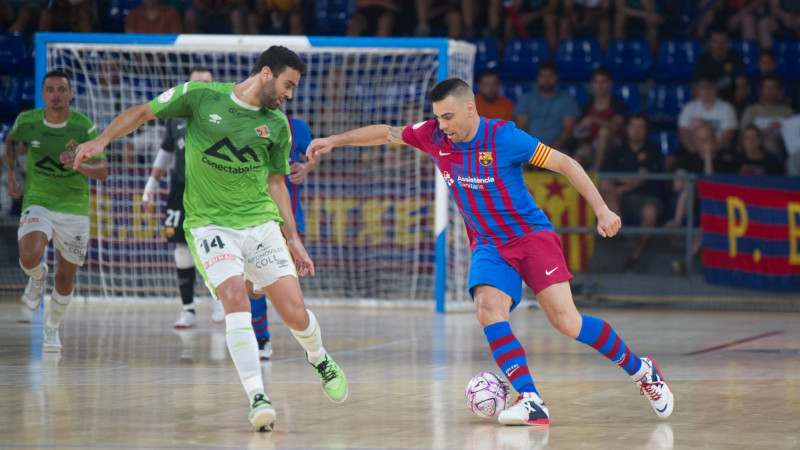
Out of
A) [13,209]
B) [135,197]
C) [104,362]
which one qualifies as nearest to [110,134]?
[104,362]

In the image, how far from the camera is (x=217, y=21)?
17.7 metres

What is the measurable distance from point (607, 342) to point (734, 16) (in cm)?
1215

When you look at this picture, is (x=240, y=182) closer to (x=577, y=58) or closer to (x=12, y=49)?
(x=577, y=58)

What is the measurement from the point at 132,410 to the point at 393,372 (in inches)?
91.4

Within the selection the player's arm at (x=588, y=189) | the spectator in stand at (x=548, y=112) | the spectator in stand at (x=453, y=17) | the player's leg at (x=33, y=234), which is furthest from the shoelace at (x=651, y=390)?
the spectator in stand at (x=453, y=17)

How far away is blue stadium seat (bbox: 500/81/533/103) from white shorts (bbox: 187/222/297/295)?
1083 centimetres

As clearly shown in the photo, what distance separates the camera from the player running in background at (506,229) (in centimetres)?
624

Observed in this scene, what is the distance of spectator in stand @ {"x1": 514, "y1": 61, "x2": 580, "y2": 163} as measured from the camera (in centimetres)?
1547

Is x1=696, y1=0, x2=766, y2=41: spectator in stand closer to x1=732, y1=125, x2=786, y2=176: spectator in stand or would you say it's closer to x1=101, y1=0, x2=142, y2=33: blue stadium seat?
x1=732, y1=125, x2=786, y2=176: spectator in stand

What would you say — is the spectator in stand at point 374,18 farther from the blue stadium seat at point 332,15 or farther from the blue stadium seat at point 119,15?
the blue stadium seat at point 119,15

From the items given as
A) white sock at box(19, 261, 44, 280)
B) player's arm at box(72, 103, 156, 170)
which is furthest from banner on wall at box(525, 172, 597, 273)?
player's arm at box(72, 103, 156, 170)

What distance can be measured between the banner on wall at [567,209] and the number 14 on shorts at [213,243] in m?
8.06

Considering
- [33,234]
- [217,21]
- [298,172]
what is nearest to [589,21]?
[217,21]

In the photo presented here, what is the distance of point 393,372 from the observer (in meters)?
8.16
